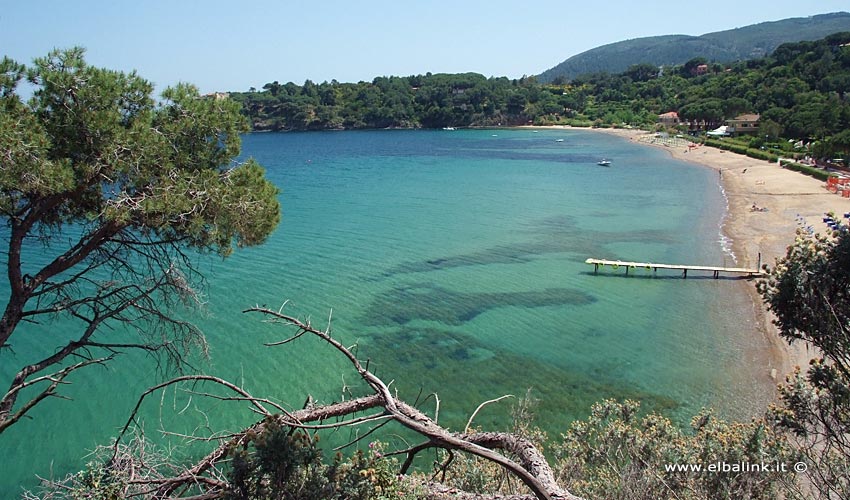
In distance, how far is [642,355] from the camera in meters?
19.4

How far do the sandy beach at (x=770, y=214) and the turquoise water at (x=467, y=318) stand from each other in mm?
724

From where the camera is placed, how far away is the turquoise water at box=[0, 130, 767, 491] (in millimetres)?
15820

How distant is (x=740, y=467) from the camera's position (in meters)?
7.73

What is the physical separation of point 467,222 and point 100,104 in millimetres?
34241

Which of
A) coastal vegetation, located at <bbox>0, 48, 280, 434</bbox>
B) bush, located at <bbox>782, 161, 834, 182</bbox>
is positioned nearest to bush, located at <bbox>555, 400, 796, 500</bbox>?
coastal vegetation, located at <bbox>0, 48, 280, 434</bbox>

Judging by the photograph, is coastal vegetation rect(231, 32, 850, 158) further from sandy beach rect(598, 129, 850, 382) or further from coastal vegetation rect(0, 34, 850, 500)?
coastal vegetation rect(0, 34, 850, 500)

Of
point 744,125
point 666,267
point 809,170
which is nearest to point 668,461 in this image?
point 666,267

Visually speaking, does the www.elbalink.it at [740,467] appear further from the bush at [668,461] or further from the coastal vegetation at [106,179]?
the coastal vegetation at [106,179]

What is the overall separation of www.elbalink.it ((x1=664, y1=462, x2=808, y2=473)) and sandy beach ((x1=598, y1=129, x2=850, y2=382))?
32.4 ft

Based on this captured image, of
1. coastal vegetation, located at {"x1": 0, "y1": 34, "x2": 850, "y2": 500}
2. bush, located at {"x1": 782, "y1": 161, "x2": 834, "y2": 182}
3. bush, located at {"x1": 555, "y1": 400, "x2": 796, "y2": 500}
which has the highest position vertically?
coastal vegetation, located at {"x1": 0, "y1": 34, "x2": 850, "y2": 500}

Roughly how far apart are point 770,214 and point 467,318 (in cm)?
2794

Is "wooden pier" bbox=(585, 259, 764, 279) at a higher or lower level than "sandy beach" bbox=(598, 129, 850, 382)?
higher

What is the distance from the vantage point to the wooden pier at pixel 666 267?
2734cm

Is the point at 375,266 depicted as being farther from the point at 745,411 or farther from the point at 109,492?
the point at 109,492
